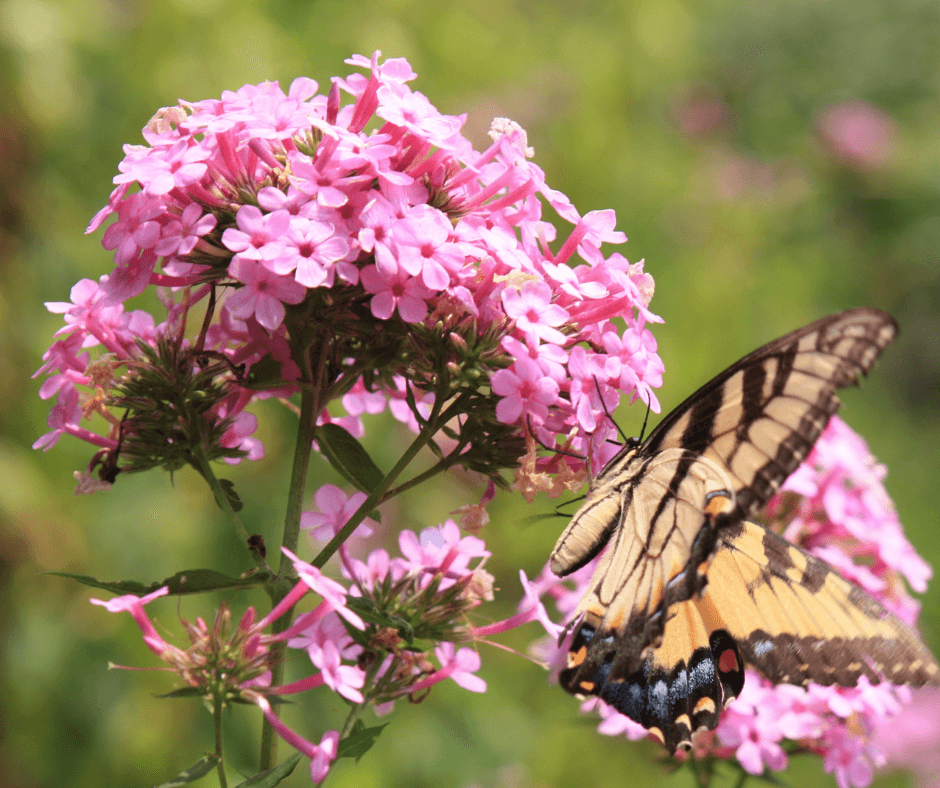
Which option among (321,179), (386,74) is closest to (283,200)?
(321,179)

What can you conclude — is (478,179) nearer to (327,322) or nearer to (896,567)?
(327,322)

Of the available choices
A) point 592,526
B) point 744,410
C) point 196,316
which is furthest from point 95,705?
point 744,410

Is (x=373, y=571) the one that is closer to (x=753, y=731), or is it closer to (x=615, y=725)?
(x=615, y=725)

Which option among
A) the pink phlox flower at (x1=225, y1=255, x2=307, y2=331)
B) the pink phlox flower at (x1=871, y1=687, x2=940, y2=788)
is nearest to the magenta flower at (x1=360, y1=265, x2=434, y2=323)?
the pink phlox flower at (x1=225, y1=255, x2=307, y2=331)

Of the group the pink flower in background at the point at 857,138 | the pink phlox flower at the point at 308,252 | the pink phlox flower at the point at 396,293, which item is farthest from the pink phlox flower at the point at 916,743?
the pink flower in background at the point at 857,138

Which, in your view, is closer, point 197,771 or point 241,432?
point 197,771

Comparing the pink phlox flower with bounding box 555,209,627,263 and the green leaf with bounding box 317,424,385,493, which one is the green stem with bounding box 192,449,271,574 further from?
the pink phlox flower with bounding box 555,209,627,263
